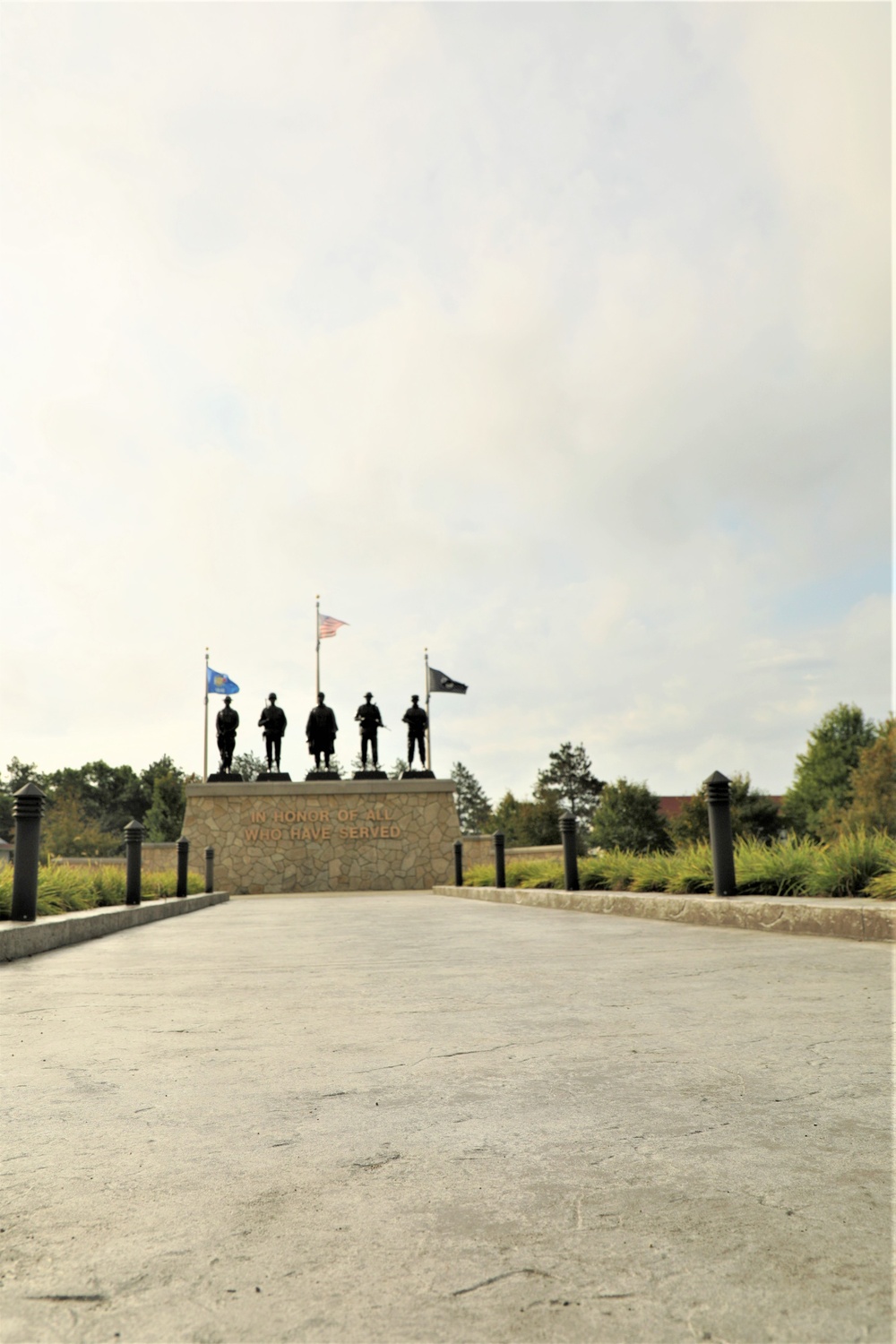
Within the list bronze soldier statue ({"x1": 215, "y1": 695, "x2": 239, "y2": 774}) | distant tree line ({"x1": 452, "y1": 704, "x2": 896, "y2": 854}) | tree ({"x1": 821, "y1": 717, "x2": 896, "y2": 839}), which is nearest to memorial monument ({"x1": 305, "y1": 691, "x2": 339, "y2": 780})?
bronze soldier statue ({"x1": 215, "y1": 695, "x2": 239, "y2": 774})

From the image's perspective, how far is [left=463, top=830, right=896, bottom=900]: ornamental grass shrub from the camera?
329 inches

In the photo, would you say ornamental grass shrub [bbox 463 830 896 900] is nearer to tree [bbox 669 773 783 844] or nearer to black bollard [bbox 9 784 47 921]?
black bollard [bbox 9 784 47 921]

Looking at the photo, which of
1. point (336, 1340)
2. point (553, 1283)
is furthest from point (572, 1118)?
point (336, 1340)

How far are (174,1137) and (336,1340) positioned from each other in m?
1.16

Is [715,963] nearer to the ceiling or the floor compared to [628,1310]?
nearer to the floor

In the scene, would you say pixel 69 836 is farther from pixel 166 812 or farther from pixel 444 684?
pixel 444 684

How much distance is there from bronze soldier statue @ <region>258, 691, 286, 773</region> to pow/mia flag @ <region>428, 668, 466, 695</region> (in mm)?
5350

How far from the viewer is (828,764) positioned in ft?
172

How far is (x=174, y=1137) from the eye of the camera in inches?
93.2

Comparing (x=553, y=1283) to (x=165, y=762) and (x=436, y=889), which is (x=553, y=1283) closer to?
(x=436, y=889)

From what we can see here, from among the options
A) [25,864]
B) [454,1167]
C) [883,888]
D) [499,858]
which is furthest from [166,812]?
[454,1167]

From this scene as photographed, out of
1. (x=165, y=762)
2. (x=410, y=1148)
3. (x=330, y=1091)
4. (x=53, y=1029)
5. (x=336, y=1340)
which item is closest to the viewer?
(x=336, y=1340)

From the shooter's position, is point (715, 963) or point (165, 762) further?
point (165, 762)

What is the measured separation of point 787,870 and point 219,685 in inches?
981
